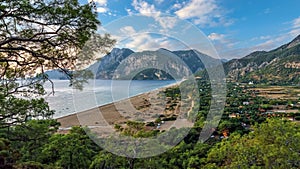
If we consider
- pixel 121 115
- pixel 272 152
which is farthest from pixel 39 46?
pixel 121 115

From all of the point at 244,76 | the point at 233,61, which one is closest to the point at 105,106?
the point at 244,76

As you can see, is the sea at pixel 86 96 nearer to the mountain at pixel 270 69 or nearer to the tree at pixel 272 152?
the tree at pixel 272 152

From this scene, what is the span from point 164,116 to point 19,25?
2212 centimetres

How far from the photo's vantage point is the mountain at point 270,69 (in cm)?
6975

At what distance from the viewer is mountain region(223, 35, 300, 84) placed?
229 ft

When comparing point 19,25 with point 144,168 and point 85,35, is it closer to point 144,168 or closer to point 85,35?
point 85,35

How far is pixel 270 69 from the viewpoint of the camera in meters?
79.8

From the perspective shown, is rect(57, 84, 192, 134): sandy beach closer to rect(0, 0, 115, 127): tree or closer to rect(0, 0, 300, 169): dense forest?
rect(0, 0, 300, 169): dense forest

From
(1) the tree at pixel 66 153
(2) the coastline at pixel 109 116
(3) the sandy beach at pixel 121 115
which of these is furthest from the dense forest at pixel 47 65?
(2) the coastline at pixel 109 116

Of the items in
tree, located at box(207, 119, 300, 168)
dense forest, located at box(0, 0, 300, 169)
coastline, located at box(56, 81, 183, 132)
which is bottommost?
coastline, located at box(56, 81, 183, 132)

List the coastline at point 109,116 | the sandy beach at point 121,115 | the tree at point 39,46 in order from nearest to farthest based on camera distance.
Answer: the tree at point 39,46 < the sandy beach at point 121,115 < the coastline at point 109,116

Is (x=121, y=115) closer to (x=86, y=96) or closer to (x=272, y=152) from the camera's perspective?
(x=86, y=96)

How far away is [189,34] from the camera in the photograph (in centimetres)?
686

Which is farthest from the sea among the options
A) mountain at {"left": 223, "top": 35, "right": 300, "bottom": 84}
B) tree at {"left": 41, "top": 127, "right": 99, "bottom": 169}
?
mountain at {"left": 223, "top": 35, "right": 300, "bottom": 84}
